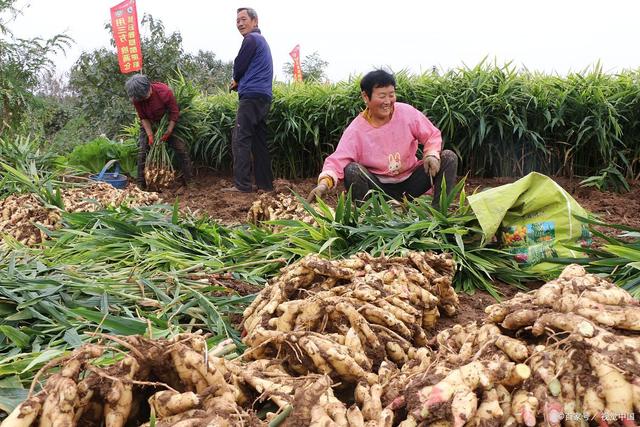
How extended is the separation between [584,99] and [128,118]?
1083 cm

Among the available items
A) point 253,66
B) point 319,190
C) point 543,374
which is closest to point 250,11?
point 253,66

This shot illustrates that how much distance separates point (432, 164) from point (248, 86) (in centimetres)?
335

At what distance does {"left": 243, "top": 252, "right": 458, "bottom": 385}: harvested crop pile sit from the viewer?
4.73ft

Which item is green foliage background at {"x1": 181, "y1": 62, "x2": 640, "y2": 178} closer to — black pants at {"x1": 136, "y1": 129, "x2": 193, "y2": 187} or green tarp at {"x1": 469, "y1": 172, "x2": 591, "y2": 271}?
black pants at {"x1": 136, "y1": 129, "x2": 193, "y2": 187}

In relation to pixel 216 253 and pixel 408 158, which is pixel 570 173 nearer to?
pixel 408 158

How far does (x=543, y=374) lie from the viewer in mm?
1169

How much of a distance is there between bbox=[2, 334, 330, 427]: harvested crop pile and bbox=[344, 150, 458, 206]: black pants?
2.78 metres

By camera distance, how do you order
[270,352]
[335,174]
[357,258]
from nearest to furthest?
[270,352]
[357,258]
[335,174]

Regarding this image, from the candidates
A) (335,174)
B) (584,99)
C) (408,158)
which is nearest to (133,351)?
(335,174)

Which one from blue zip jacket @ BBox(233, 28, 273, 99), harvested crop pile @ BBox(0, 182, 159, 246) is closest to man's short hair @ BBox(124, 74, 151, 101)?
blue zip jacket @ BBox(233, 28, 273, 99)

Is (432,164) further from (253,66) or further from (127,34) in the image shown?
(127,34)

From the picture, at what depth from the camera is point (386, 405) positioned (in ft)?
4.07

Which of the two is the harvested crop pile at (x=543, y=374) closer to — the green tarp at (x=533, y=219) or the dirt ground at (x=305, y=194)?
the green tarp at (x=533, y=219)

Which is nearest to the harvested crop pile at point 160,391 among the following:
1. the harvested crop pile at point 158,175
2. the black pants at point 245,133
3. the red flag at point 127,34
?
the black pants at point 245,133
